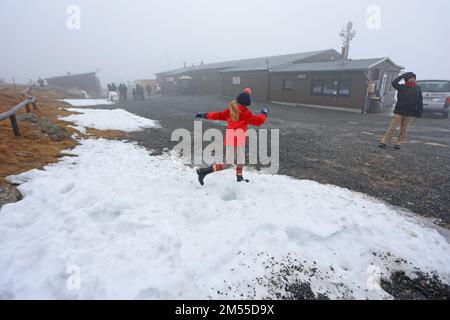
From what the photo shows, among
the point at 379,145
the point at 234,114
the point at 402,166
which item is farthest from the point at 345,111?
the point at 234,114

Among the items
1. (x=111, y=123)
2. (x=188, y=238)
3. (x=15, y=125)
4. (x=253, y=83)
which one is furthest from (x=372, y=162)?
(x=253, y=83)

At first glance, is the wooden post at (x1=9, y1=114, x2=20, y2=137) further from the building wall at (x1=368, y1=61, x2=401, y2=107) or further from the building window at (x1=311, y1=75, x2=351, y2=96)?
the building wall at (x1=368, y1=61, x2=401, y2=107)

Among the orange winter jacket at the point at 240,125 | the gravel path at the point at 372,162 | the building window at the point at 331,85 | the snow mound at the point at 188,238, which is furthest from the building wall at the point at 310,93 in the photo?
the orange winter jacket at the point at 240,125

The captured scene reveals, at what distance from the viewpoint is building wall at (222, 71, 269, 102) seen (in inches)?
990

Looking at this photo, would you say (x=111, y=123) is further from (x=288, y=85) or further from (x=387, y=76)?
(x=387, y=76)

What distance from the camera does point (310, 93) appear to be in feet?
68.6

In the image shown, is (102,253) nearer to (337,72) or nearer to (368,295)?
(368,295)

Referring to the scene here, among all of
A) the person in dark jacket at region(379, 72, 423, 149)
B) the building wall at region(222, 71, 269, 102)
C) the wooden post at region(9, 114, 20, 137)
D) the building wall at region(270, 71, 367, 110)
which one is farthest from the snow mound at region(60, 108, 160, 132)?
the building wall at region(222, 71, 269, 102)

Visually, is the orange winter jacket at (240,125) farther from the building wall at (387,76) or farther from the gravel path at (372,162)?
the building wall at (387,76)

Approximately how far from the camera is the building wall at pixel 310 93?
17.8 m

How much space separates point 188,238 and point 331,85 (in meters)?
19.7

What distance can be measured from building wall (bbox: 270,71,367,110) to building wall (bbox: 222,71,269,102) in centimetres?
84

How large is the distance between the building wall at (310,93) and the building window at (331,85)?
0.24 m
